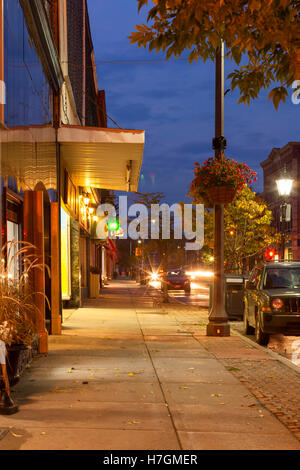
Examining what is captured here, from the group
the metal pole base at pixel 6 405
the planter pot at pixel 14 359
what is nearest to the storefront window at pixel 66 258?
the planter pot at pixel 14 359

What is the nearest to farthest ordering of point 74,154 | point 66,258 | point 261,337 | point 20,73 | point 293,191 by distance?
point 20,73, point 261,337, point 74,154, point 66,258, point 293,191

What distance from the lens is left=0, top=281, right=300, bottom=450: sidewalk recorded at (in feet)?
17.0

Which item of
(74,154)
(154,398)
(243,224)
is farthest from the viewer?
(243,224)

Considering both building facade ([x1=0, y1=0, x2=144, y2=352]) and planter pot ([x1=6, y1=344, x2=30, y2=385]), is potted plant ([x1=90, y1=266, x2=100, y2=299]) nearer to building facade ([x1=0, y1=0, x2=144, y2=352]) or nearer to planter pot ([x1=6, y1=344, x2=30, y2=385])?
building facade ([x1=0, y1=0, x2=144, y2=352])

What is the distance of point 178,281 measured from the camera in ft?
124

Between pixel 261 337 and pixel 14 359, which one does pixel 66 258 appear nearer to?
pixel 261 337

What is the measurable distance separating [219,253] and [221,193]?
1.37 m

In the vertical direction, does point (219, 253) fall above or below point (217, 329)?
above

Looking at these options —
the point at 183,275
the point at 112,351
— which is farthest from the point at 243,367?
the point at 183,275

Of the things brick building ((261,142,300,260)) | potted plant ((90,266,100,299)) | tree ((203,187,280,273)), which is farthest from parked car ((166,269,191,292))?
brick building ((261,142,300,260))

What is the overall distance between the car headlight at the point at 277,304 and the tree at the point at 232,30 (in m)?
6.18

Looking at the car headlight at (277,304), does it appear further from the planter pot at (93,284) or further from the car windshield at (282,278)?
the planter pot at (93,284)

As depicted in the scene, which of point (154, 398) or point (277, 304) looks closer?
point (154, 398)

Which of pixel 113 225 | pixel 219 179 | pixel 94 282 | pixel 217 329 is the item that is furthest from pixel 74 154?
pixel 113 225
